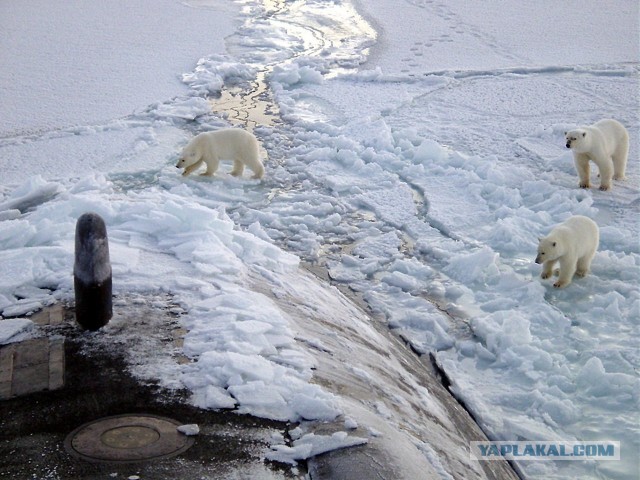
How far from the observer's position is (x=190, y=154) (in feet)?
25.5

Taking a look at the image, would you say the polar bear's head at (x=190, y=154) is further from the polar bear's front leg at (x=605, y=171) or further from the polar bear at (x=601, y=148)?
the polar bear's front leg at (x=605, y=171)

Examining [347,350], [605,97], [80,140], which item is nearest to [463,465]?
[347,350]

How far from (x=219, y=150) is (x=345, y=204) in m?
1.40

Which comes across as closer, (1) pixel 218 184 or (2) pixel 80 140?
(1) pixel 218 184

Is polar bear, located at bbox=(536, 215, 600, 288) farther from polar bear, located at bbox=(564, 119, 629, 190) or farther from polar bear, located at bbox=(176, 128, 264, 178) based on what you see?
polar bear, located at bbox=(176, 128, 264, 178)

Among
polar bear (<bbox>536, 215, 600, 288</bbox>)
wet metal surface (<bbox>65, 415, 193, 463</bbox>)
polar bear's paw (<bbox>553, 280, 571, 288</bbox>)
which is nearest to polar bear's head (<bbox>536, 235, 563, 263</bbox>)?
polar bear (<bbox>536, 215, 600, 288</bbox>)

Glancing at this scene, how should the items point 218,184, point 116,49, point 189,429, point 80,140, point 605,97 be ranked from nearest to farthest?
1. point 189,429
2. point 218,184
3. point 80,140
4. point 605,97
5. point 116,49

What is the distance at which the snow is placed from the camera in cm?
443

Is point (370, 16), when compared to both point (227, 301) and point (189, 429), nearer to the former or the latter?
point (227, 301)

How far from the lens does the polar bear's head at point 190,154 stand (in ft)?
25.5

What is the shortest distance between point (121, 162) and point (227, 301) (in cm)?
401

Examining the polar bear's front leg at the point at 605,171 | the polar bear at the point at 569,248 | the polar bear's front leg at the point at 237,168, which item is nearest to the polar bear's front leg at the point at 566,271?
the polar bear at the point at 569,248

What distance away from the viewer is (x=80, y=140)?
8.59 m

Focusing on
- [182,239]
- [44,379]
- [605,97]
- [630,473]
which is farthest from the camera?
[605,97]
